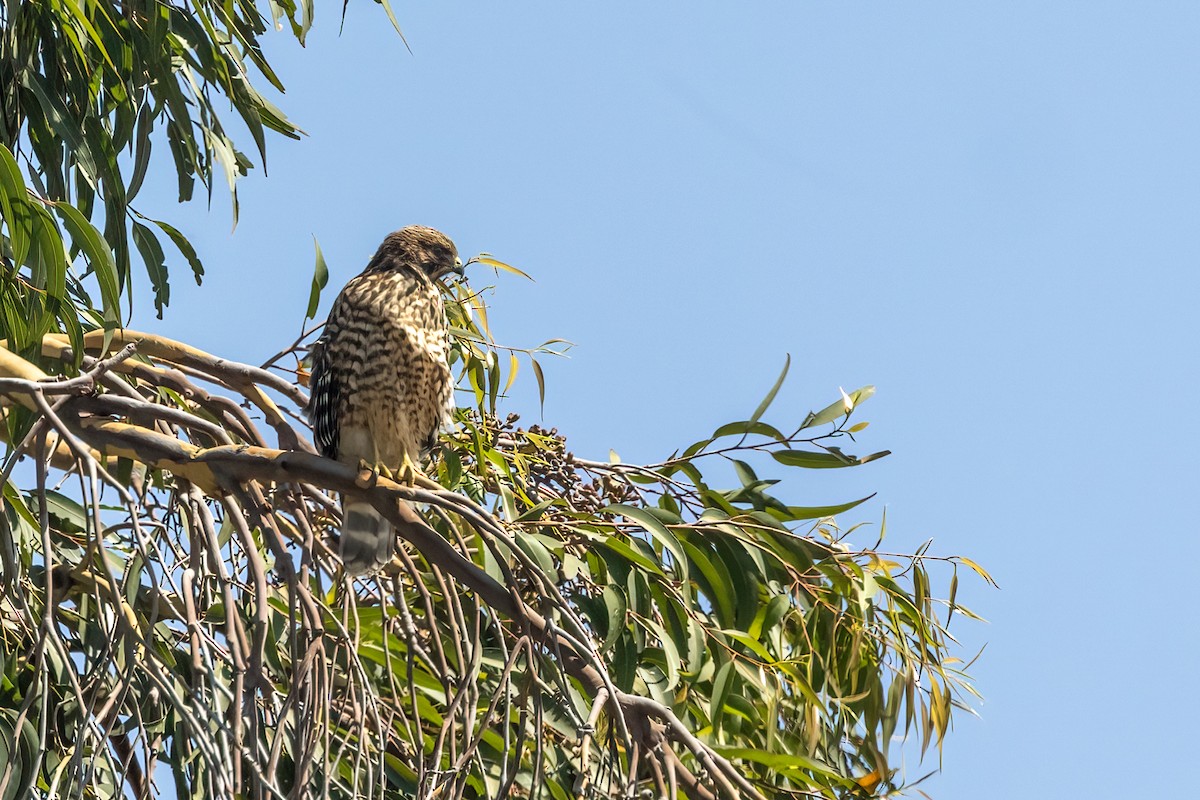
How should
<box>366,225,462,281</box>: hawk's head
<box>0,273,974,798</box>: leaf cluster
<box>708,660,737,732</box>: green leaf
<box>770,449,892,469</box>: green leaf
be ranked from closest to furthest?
<box>0,273,974,798</box>: leaf cluster
<box>708,660,737,732</box>: green leaf
<box>770,449,892,469</box>: green leaf
<box>366,225,462,281</box>: hawk's head

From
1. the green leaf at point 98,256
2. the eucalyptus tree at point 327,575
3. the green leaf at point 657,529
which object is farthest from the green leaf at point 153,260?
the green leaf at point 657,529

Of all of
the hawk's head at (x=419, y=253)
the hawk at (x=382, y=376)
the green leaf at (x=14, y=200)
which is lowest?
the green leaf at (x=14, y=200)

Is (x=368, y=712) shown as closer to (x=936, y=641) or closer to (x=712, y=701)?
(x=712, y=701)

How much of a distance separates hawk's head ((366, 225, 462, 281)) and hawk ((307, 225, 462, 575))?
125 millimetres

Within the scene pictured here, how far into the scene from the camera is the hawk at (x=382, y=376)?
3117mm

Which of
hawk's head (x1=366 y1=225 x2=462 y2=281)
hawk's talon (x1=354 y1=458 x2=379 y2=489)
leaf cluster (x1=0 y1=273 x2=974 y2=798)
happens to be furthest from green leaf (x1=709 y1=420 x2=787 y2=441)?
hawk's talon (x1=354 y1=458 x2=379 y2=489)

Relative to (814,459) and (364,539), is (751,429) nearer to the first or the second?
(814,459)

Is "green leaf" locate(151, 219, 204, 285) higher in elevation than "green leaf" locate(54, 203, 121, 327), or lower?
higher

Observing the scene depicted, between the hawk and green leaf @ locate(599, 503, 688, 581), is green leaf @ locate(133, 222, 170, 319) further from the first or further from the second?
green leaf @ locate(599, 503, 688, 581)

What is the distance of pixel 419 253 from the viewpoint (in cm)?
341

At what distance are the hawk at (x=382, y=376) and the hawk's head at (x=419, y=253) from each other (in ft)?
0.41

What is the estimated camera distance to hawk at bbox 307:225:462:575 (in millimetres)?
3117

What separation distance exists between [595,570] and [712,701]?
13.2 inches

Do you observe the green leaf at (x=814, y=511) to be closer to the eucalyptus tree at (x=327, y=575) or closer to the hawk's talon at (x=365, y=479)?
the eucalyptus tree at (x=327, y=575)
